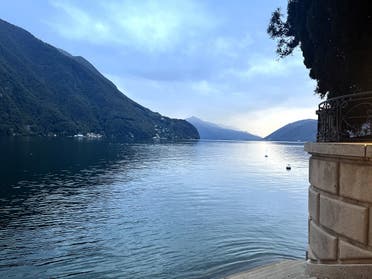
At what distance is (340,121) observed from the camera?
924 cm

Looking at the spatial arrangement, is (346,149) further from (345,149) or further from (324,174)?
(324,174)

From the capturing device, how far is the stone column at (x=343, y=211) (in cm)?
702

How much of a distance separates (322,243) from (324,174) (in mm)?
1515

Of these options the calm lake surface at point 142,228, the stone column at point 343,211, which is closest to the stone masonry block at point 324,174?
the stone column at point 343,211

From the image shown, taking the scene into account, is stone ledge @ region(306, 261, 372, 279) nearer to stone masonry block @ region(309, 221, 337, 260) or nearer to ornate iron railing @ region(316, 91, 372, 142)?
stone masonry block @ region(309, 221, 337, 260)

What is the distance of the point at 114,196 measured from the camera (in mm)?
41594

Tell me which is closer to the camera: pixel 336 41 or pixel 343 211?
pixel 343 211

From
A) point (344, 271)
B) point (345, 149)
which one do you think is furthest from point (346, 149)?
point (344, 271)

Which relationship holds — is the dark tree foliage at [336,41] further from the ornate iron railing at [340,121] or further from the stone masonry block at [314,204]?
the stone masonry block at [314,204]

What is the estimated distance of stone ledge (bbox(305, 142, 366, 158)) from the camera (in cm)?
689

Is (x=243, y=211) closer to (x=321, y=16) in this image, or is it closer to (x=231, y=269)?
(x=231, y=269)

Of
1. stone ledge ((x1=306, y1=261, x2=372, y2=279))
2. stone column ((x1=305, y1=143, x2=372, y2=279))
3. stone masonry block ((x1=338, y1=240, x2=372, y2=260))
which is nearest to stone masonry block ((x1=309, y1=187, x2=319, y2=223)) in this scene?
stone column ((x1=305, y1=143, x2=372, y2=279))

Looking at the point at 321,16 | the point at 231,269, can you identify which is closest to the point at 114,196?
the point at 231,269

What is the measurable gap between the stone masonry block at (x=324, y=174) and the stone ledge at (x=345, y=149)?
0.80 ft
